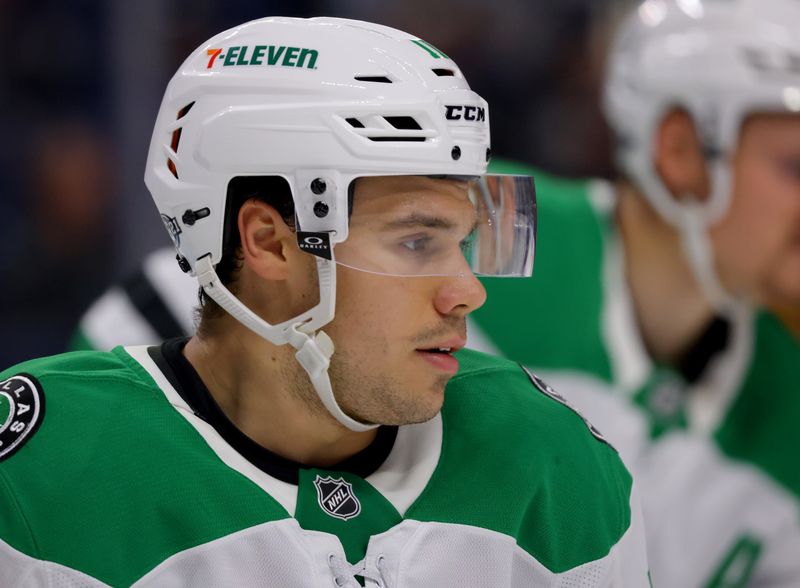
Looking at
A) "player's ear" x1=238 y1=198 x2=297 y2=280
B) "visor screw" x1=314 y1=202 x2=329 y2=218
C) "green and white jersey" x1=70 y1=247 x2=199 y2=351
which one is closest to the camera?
"visor screw" x1=314 y1=202 x2=329 y2=218

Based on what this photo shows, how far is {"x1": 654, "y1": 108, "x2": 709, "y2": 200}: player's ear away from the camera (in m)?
3.76

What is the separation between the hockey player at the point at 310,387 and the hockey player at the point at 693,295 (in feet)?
4.90

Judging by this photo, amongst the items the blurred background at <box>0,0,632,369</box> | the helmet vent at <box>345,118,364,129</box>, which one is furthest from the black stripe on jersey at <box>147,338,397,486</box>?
the blurred background at <box>0,0,632,369</box>

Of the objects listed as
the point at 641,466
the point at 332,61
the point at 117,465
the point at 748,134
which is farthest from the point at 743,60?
the point at 117,465

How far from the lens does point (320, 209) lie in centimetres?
189

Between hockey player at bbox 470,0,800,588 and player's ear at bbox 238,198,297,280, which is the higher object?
player's ear at bbox 238,198,297,280

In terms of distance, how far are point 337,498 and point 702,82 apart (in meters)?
2.09

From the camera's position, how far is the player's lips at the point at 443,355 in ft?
6.44

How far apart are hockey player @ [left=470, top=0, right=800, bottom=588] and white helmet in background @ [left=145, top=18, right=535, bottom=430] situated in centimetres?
160

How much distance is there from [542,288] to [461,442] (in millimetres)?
1543

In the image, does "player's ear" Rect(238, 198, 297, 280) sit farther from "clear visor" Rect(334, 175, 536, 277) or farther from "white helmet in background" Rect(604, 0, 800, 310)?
"white helmet in background" Rect(604, 0, 800, 310)

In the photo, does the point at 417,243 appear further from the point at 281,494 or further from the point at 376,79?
the point at 281,494

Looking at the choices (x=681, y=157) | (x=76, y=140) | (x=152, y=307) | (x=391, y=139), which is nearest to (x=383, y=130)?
(x=391, y=139)

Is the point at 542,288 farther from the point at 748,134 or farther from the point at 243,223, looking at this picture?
the point at 243,223
